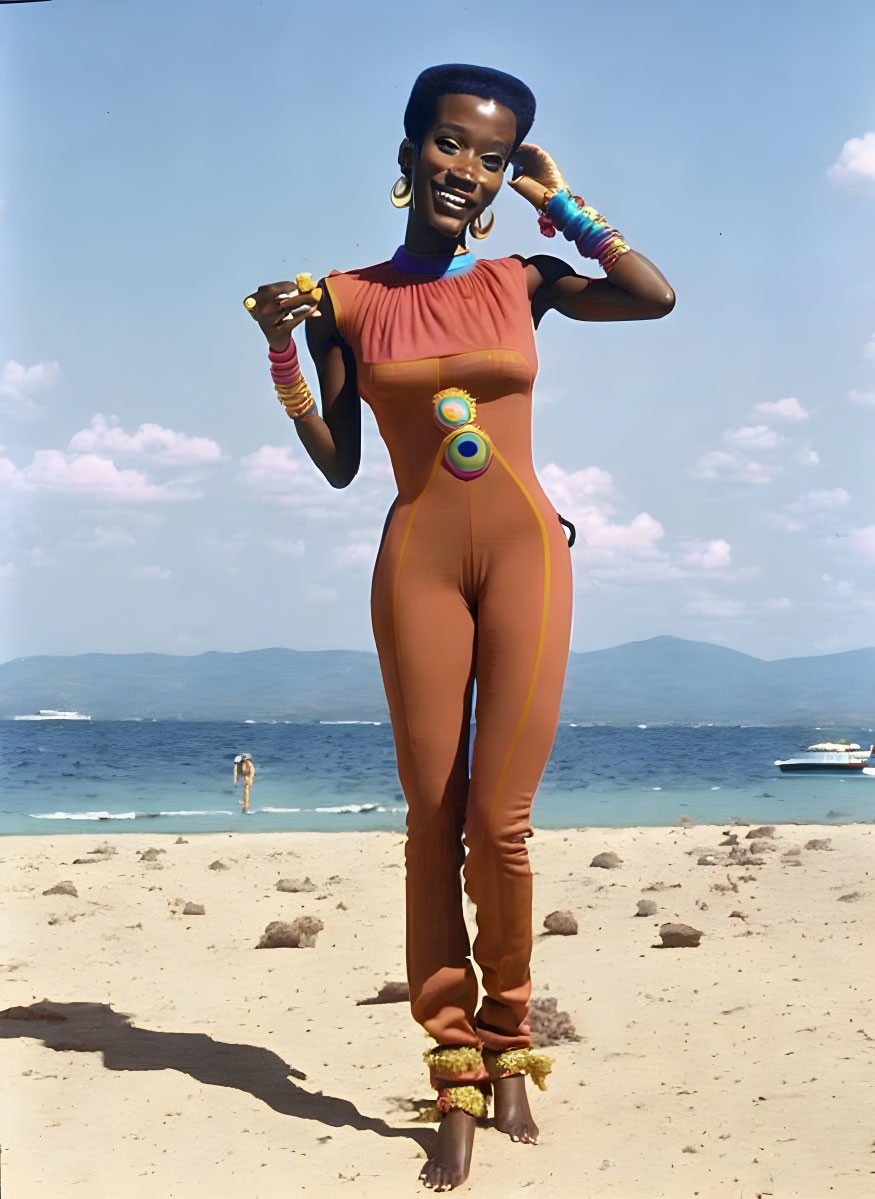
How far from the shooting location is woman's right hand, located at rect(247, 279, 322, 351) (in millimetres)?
4051

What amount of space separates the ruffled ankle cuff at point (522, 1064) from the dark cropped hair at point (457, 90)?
9.66ft

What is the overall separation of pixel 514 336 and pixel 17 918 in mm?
5026

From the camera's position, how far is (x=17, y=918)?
7293mm

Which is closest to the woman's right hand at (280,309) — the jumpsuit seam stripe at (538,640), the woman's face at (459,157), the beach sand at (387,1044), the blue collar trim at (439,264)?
the blue collar trim at (439,264)

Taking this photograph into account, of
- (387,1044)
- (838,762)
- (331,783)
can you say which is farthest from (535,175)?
(838,762)

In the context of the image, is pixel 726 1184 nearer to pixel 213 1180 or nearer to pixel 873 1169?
pixel 873 1169

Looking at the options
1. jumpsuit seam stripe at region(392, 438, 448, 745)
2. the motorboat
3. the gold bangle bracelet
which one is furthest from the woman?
the motorboat

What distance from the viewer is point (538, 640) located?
390cm

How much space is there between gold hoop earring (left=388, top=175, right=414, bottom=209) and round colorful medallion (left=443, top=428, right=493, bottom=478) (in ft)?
2.76

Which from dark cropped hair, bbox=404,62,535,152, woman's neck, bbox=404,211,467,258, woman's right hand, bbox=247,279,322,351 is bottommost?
woman's right hand, bbox=247,279,322,351

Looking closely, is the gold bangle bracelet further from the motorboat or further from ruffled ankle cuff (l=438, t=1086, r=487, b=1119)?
the motorboat

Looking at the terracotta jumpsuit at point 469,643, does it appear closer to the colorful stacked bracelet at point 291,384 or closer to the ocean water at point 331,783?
the colorful stacked bracelet at point 291,384

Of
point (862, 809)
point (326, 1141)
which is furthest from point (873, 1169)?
point (862, 809)

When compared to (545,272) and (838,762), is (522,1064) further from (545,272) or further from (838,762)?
(838,762)
